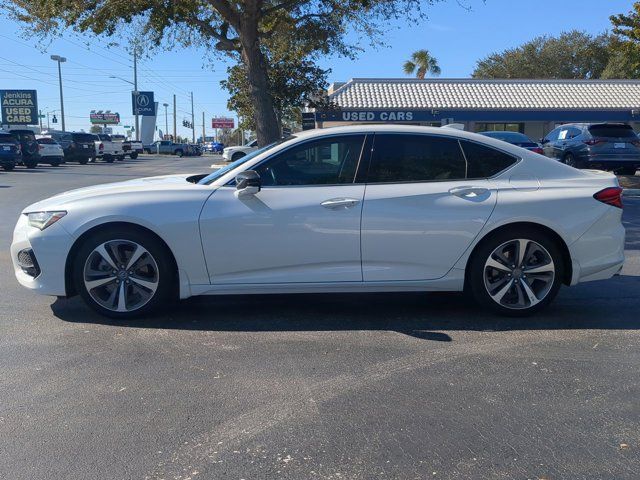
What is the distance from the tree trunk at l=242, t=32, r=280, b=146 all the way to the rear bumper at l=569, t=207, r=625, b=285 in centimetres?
1286

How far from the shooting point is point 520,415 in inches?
152

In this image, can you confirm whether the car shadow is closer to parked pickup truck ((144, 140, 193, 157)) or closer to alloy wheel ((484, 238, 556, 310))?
alloy wheel ((484, 238, 556, 310))

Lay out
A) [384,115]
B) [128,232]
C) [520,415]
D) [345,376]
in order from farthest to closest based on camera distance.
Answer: [384,115] → [128,232] → [345,376] → [520,415]

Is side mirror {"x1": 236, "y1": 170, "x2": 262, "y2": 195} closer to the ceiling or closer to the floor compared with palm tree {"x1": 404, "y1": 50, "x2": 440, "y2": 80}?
closer to the floor

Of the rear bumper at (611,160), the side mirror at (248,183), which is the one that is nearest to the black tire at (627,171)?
the rear bumper at (611,160)

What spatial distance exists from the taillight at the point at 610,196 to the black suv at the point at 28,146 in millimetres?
28734

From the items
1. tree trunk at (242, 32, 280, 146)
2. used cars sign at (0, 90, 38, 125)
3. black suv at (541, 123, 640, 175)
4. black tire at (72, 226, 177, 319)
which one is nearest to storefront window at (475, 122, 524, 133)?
black suv at (541, 123, 640, 175)

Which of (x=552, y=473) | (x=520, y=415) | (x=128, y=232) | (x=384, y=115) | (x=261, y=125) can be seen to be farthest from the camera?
(x=384, y=115)

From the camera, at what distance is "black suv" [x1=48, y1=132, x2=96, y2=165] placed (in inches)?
1494

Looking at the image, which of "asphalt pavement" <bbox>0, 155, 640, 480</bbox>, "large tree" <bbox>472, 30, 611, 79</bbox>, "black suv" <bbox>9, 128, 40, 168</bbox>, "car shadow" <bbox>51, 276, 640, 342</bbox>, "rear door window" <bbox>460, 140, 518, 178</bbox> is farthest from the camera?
"large tree" <bbox>472, 30, 611, 79</bbox>

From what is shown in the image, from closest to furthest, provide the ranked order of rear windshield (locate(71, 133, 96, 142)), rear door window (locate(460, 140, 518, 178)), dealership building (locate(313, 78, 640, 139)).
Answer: rear door window (locate(460, 140, 518, 178))
dealership building (locate(313, 78, 640, 139))
rear windshield (locate(71, 133, 96, 142))

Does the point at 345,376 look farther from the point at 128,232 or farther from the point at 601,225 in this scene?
the point at 601,225

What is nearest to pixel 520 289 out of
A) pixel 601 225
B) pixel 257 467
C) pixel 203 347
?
pixel 601 225

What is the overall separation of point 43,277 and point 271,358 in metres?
2.11
